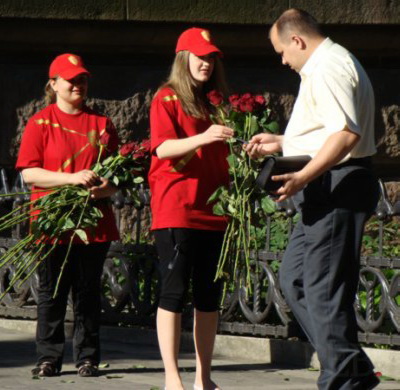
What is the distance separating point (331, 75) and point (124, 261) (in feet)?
11.7

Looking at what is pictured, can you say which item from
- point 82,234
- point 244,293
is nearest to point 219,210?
point 82,234

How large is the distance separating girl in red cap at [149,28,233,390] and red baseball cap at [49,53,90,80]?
0.79 m

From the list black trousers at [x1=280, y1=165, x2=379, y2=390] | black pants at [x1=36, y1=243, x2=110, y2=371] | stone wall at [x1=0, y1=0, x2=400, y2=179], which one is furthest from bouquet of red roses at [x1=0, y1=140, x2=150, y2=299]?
stone wall at [x1=0, y1=0, x2=400, y2=179]

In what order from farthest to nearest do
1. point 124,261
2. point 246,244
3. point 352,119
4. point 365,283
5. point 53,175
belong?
point 124,261 < point 365,283 < point 53,175 < point 246,244 < point 352,119

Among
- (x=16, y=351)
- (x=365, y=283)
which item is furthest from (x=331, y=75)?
(x=16, y=351)

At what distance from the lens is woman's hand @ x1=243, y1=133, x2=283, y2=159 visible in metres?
5.71

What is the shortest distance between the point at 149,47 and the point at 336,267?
428cm

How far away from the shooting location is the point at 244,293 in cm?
809

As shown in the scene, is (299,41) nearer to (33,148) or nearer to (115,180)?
(115,180)

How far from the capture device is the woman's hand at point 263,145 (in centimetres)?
571

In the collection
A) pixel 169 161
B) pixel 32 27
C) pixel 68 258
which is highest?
pixel 32 27

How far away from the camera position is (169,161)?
628 centimetres

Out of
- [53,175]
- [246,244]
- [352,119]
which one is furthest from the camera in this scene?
[53,175]

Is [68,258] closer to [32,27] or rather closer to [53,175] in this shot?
[53,175]
